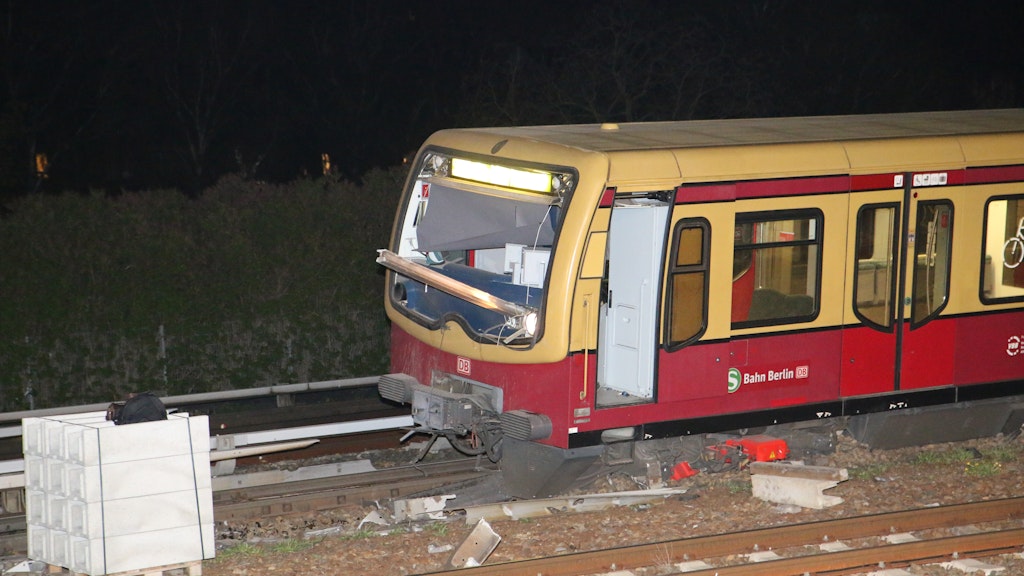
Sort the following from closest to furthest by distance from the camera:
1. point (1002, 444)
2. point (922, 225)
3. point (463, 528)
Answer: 1. point (463, 528)
2. point (922, 225)
3. point (1002, 444)

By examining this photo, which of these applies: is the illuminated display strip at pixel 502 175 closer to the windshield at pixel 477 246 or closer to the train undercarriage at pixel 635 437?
the windshield at pixel 477 246

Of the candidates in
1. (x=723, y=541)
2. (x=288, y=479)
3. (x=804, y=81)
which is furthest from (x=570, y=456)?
(x=804, y=81)

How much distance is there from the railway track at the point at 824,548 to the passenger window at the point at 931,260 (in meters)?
1.99

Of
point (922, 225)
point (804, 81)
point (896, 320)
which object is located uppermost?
point (804, 81)

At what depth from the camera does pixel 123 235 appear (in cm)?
1525

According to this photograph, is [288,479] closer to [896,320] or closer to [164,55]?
[896,320]

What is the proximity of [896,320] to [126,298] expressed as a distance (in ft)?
30.2

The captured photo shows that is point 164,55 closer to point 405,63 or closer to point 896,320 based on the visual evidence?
point 405,63

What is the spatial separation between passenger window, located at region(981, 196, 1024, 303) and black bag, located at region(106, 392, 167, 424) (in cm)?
716

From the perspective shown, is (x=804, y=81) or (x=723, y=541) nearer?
(x=723, y=541)

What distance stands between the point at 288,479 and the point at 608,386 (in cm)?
322

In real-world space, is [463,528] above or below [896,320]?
below

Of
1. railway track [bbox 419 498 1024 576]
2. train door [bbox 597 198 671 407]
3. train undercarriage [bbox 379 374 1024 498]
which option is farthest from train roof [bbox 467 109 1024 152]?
railway track [bbox 419 498 1024 576]

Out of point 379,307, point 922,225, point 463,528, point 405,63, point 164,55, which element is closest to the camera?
point 463,528
